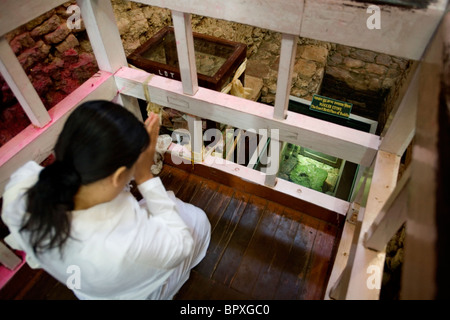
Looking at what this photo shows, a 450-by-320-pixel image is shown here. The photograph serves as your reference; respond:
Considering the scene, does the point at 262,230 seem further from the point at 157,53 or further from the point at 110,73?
the point at 157,53

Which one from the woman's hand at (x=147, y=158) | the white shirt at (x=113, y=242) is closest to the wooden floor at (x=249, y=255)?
the white shirt at (x=113, y=242)

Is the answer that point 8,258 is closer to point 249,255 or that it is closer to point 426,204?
point 249,255

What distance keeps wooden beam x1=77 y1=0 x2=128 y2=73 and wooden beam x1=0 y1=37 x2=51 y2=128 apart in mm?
453

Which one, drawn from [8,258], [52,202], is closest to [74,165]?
[52,202]

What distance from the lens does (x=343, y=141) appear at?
1.41 meters

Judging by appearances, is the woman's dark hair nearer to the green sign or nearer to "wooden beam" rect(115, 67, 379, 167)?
"wooden beam" rect(115, 67, 379, 167)

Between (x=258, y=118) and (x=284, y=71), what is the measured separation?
32 centimetres

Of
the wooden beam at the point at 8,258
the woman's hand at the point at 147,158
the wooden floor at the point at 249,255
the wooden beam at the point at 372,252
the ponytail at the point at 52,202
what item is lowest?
the wooden floor at the point at 249,255

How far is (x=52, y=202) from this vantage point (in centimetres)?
92

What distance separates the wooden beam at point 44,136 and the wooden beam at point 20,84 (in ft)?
0.19

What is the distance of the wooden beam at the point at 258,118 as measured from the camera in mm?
1425

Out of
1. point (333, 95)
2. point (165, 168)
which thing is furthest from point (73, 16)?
point (333, 95)

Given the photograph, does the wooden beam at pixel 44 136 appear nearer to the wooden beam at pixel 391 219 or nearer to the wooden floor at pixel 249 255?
the wooden floor at pixel 249 255
